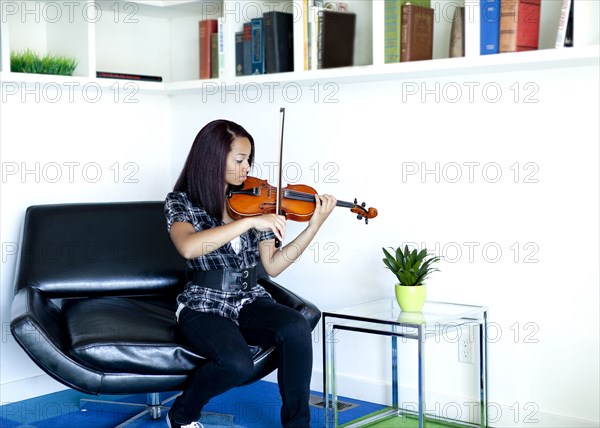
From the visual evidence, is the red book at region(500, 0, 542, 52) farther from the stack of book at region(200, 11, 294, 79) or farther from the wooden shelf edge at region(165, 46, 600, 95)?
the stack of book at region(200, 11, 294, 79)

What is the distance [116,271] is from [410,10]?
1.40m

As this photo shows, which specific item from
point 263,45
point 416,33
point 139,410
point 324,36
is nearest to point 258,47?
point 263,45

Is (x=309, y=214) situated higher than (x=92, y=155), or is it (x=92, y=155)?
(x=92, y=155)

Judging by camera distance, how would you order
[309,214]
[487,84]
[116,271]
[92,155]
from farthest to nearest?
1. [92,155]
2. [116,271]
3. [487,84]
4. [309,214]

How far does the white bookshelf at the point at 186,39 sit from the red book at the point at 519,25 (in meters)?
0.05

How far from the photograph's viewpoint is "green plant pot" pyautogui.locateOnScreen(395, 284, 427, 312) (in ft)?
8.98

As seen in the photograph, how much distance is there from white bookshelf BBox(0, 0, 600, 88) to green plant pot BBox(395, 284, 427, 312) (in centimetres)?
73

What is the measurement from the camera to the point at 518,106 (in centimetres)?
277

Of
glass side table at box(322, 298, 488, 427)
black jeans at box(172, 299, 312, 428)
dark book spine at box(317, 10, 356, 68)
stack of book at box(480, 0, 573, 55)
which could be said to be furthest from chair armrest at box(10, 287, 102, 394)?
stack of book at box(480, 0, 573, 55)

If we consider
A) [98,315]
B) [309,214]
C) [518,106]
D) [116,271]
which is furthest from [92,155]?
[518,106]

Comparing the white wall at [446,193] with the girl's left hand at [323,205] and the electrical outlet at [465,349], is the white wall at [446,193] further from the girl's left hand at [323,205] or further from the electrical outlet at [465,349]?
the girl's left hand at [323,205]

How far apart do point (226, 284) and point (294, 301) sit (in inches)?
10.1

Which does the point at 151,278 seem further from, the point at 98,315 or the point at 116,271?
the point at 98,315

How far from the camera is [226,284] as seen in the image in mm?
2654
